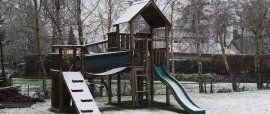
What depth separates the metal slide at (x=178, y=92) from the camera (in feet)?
51.0

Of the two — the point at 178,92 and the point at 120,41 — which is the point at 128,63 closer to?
the point at 120,41

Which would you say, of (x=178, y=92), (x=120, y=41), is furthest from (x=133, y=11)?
(x=178, y=92)

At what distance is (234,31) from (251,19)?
33.8m

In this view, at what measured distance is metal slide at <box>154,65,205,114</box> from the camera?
15.5 metres

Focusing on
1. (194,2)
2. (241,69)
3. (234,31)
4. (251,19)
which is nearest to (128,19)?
(194,2)

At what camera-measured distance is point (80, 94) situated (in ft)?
50.7

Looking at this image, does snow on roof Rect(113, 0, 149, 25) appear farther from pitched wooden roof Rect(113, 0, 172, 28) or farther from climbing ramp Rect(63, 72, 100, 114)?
climbing ramp Rect(63, 72, 100, 114)

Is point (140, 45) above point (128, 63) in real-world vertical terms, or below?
above

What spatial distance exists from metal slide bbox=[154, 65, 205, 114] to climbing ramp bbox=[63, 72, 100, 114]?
341 cm

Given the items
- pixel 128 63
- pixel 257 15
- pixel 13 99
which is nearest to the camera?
pixel 128 63

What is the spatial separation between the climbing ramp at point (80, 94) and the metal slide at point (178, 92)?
11.2ft

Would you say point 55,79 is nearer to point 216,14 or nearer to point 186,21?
point 216,14

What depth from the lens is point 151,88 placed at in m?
19.5

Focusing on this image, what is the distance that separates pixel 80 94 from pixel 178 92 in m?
3.96
